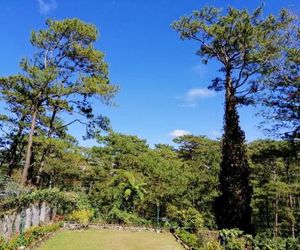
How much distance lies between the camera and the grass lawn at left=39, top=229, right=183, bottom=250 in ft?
44.2

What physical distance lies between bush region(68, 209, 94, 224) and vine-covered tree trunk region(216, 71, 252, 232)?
774 centimetres

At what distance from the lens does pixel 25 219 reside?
1427cm

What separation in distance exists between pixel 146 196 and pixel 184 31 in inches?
450

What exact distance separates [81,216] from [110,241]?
19.0ft

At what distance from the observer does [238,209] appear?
16734mm

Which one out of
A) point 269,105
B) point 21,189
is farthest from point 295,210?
point 21,189

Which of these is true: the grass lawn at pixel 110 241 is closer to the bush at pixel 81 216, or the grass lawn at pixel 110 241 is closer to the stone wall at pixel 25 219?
the stone wall at pixel 25 219

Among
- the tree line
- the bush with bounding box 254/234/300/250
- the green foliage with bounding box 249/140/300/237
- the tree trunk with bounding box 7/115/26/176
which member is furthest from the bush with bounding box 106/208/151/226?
the green foliage with bounding box 249/140/300/237

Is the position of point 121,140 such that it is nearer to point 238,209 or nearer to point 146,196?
point 146,196

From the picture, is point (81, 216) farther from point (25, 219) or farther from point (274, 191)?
point (274, 191)

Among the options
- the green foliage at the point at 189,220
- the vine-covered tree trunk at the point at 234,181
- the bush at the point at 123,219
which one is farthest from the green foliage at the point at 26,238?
the vine-covered tree trunk at the point at 234,181

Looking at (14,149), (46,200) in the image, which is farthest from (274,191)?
(14,149)

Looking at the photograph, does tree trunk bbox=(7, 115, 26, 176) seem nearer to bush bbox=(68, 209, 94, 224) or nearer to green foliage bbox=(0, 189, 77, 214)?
green foliage bbox=(0, 189, 77, 214)

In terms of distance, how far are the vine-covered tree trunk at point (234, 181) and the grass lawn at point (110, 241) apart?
9.59ft
